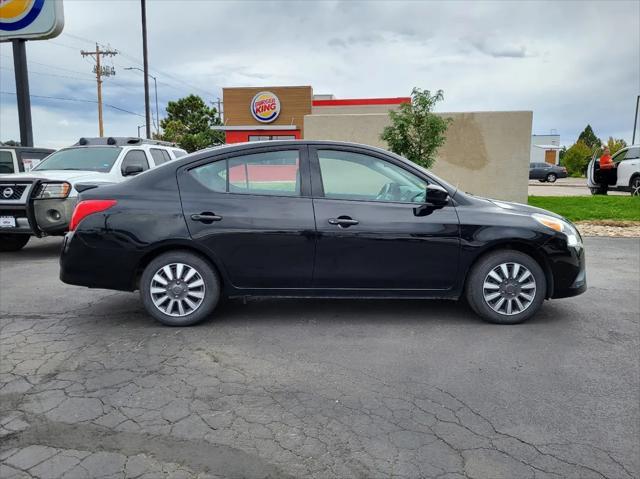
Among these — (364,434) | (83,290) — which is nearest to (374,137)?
(83,290)

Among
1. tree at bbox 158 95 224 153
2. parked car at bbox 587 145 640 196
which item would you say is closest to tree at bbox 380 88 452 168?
parked car at bbox 587 145 640 196

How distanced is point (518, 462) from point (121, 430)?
6.95 ft

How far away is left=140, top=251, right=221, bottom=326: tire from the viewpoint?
464cm

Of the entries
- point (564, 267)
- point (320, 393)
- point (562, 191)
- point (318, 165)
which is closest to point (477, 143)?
point (562, 191)

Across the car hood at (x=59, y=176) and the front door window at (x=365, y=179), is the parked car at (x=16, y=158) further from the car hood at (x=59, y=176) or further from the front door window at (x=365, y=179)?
the front door window at (x=365, y=179)

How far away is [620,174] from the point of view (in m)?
18.9

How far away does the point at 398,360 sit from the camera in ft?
13.0

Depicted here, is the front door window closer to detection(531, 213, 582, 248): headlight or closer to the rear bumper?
detection(531, 213, 582, 248): headlight

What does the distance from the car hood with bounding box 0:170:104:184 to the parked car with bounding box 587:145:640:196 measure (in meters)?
17.2

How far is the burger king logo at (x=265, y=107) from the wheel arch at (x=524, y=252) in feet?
92.7

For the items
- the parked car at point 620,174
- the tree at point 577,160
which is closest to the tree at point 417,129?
the parked car at point 620,174

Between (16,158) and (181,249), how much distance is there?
7827 mm

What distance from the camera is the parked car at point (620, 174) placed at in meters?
18.3

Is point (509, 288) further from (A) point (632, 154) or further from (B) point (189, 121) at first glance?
(B) point (189, 121)
